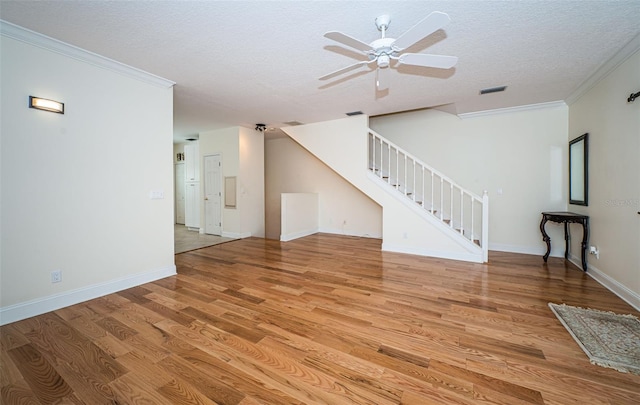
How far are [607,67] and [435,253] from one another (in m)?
3.36

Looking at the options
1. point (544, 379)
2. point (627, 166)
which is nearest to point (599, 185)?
point (627, 166)

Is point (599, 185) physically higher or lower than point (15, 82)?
lower

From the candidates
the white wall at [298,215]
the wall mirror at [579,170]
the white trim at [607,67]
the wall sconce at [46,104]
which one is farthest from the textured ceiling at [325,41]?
the white wall at [298,215]

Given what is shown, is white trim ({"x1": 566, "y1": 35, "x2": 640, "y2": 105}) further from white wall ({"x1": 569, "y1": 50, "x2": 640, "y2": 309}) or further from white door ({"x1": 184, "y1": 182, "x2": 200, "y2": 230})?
white door ({"x1": 184, "y1": 182, "x2": 200, "y2": 230})

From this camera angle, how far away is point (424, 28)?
75.9 inches

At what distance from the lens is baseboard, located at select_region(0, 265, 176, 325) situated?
2.41m

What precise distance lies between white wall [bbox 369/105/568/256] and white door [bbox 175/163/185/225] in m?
7.84

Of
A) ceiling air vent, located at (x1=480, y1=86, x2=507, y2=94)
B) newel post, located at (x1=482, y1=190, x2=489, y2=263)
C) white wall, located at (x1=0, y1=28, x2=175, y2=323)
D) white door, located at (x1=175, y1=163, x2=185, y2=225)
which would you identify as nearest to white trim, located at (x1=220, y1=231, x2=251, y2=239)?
white wall, located at (x1=0, y1=28, x2=175, y2=323)

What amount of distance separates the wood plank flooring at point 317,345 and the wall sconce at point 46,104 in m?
2.12

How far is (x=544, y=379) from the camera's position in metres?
1.66

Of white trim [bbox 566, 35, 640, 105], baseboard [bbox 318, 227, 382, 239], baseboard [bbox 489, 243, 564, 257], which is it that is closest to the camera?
white trim [bbox 566, 35, 640, 105]

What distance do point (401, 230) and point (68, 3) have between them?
17.0ft

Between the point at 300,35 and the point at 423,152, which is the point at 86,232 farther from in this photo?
the point at 423,152

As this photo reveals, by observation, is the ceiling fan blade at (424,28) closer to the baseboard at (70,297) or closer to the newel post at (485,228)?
the newel post at (485,228)
